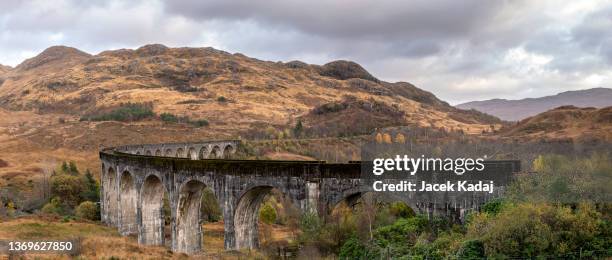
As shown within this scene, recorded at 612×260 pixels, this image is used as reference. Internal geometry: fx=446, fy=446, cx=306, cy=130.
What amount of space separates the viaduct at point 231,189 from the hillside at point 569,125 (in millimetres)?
81892

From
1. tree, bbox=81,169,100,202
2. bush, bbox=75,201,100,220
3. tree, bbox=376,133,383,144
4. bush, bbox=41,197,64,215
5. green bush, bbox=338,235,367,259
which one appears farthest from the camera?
tree, bbox=376,133,383,144

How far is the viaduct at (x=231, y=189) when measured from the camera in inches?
910

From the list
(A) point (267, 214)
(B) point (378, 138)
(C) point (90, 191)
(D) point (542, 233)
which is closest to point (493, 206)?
(D) point (542, 233)

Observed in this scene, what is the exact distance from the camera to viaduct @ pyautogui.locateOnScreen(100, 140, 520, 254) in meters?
23.1

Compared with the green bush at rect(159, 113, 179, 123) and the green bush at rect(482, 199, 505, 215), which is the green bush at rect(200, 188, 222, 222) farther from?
the green bush at rect(159, 113, 179, 123)

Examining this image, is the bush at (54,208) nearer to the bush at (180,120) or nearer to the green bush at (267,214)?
the green bush at (267,214)

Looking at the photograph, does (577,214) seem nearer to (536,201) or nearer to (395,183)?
(536,201)

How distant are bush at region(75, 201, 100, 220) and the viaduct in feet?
40.7

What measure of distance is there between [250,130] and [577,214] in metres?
116

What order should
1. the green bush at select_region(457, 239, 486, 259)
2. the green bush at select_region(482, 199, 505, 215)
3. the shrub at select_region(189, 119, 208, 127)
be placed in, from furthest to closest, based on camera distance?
the shrub at select_region(189, 119, 208, 127), the green bush at select_region(482, 199, 505, 215), the green bush at select_region(457, 239, 486, 259)

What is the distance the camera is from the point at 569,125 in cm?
11456

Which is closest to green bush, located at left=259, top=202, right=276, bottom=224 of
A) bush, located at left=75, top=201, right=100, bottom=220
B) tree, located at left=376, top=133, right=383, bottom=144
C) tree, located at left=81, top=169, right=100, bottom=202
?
bush, located at left=75, top=201, right=100, bottom=220

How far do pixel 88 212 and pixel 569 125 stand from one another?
113 meters

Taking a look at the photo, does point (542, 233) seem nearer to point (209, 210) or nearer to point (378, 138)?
point (209, 210)
